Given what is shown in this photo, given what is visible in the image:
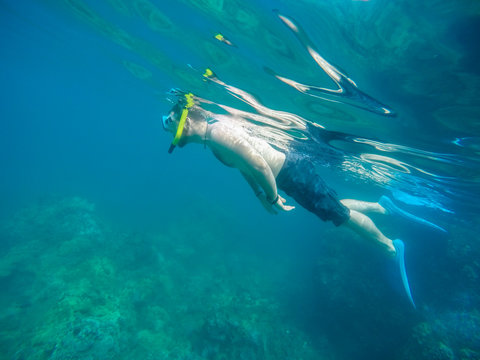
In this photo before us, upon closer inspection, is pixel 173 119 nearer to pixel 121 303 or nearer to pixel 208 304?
pixel 121 303

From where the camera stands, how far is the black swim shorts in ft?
17.1

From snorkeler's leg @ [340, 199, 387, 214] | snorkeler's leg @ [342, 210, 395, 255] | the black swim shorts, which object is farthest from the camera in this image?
snorkeler's leg @ [340, 199, 387, 214]

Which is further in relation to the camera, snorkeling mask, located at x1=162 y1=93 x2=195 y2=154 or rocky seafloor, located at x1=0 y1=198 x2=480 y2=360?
rocky seafloor, located at x1=0 y1=198 x2=480 y2=360

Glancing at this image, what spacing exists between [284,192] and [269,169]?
2.50 meters

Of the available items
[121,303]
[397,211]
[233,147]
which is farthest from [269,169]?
[397,211]

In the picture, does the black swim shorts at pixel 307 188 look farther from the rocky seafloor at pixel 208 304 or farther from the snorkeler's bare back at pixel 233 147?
the rocky seafloor at pixel 208 304

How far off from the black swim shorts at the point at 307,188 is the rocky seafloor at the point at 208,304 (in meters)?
8.43

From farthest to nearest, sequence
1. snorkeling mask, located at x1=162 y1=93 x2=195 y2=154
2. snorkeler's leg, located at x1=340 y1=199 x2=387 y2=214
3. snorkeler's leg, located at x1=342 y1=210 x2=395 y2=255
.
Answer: snorkeler's leg, located at x1=340 y1=199 x2=387 y2=214, snorkeler's leg, located at x1=342 y1=210 x2=395 y2=255, snorkeling mask, located at x1=162 y1=93 x2=195 y2=154

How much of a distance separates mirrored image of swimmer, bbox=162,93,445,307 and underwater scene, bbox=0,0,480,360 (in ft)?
0.14

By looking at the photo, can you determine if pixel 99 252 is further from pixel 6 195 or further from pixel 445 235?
pixel 6 195

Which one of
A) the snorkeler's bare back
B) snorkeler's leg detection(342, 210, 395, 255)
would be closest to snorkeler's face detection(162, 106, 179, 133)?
the snorkeler's bare back

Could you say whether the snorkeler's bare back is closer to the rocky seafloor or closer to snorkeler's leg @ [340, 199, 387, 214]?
snorkeler's leg @ [340, 199, 387, 214]

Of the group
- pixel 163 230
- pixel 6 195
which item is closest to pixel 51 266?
pixel 163 230

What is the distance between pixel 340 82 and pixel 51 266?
18469mm
